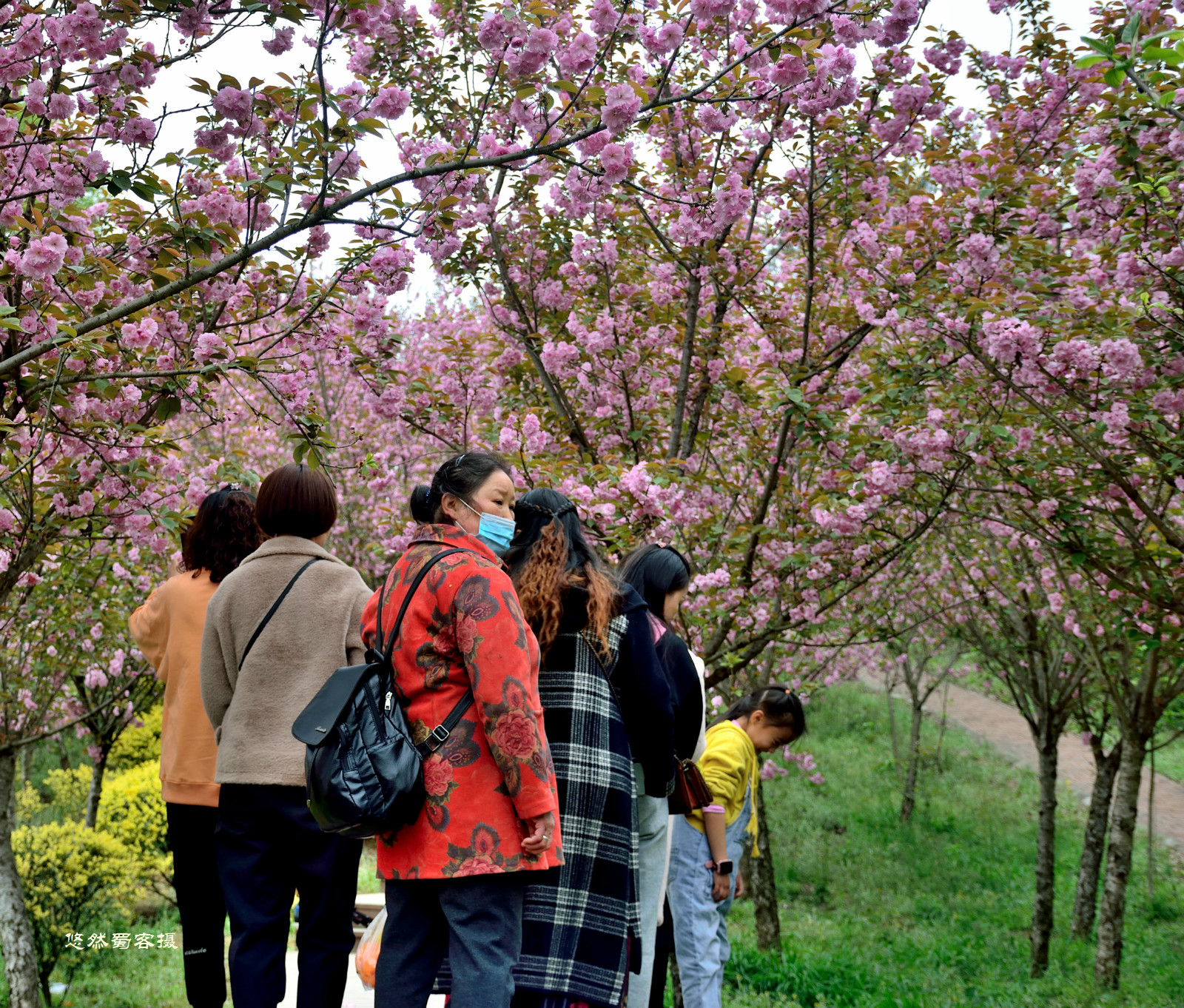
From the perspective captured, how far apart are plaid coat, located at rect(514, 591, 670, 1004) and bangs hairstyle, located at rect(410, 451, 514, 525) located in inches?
15.2

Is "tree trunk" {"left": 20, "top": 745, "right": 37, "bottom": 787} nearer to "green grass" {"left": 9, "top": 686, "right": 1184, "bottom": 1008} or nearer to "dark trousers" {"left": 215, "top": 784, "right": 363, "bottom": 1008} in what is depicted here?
"green grass" {"left": 9, "top": 686, "right": 1184, "bottom": 1008}

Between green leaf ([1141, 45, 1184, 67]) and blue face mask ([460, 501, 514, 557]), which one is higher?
green leaf ([1141, 45, 1184, 67])

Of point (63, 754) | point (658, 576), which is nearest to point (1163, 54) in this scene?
point (658, 576)

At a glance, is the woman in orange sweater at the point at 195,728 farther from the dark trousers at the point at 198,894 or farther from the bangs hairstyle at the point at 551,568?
the bangs hairstyle at the point at 551,568

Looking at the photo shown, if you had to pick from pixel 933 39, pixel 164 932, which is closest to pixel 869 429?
pixel 933 39

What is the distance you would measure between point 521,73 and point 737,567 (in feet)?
9.70

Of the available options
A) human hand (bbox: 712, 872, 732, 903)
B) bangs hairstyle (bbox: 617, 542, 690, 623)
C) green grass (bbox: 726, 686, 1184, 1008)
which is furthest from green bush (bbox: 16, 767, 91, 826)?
bangs hairstyle (bbox: 617, 542, 690, 623)

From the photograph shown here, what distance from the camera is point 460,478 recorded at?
2492 millimetres

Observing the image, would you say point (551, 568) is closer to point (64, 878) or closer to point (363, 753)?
point (363, 753)

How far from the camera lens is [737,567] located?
521 centimetres

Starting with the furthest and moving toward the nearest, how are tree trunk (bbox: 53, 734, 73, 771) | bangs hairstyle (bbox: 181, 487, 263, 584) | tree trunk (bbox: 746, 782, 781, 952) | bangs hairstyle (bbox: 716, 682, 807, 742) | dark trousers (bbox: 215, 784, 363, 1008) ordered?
tree trunk (bbox: 53, 734, 73, 771)
tree trunk (bbox: 746, 782, 781, 952)
bangs hairstyle (bbox: 716, 682, 807, 742)
bangs hairstyle (bbox: 181, 487, 263, 584)
dark trousers (bbox: 215, 784, 363, 1008)

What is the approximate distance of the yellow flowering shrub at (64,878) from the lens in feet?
21.7

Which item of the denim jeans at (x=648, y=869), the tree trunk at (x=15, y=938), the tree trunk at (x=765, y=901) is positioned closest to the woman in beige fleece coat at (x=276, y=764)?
the denim jeans at (x=648, y=869)

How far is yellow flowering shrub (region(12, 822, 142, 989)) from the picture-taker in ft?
21.7
